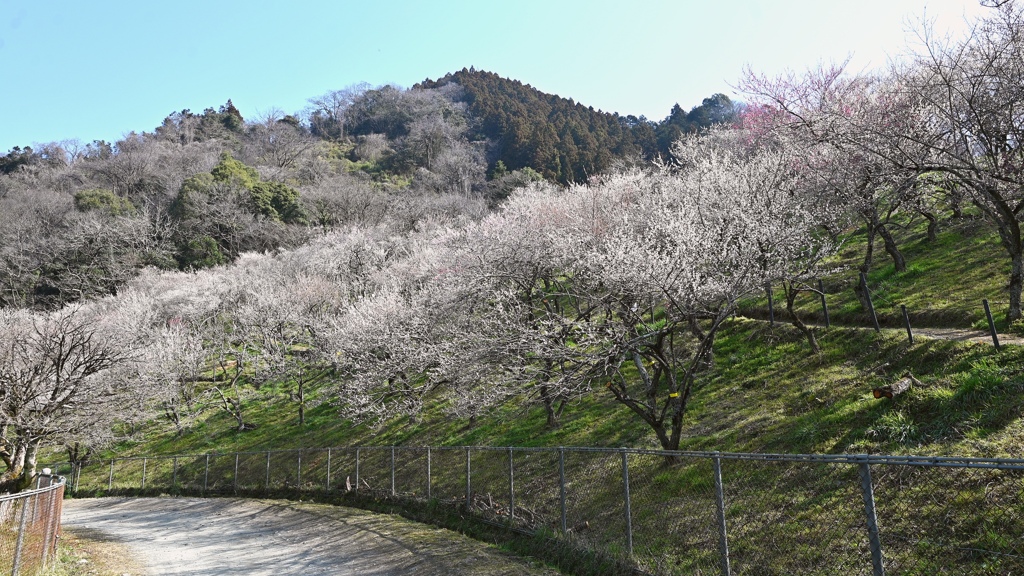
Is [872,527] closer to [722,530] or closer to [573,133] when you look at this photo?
[722,530]

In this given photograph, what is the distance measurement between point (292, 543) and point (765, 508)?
994 centimetres

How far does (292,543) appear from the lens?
41.5 ft

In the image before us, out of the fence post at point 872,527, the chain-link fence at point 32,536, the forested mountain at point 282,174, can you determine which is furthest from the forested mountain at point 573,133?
the fence post at point 872,527

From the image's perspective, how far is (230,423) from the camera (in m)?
31.0

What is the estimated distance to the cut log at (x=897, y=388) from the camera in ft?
31.9

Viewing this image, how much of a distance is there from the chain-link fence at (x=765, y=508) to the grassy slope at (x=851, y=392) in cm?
121

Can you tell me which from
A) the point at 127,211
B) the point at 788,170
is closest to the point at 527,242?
the point at 788,170

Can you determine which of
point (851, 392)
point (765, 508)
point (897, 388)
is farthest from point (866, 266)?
point (765, 508)

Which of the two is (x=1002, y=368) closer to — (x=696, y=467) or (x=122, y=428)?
(x=696, y=467)

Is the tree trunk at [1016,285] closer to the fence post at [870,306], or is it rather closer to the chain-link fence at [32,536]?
the fence post at [870,306]

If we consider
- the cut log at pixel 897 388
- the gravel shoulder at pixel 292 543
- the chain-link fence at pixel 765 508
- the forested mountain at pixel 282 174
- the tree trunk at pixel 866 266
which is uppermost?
the forested mountain at pixel 282 174

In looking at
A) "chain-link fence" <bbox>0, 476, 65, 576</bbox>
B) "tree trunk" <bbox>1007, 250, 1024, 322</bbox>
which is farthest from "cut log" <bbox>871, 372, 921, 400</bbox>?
"chain-link fence" <bbox>0, 476, 65, 576</bbox>

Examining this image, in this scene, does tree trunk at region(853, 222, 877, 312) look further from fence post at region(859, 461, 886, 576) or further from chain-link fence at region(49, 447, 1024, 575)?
fence post at region(859, 461, 886, 576)

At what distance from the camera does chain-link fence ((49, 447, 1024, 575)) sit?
18.8 feet
